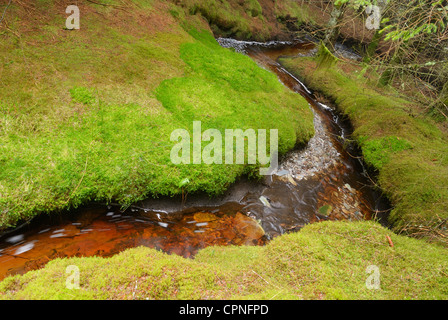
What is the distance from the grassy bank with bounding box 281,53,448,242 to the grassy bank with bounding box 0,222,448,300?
42.7 inches

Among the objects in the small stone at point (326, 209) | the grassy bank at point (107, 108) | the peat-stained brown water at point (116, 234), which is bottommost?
the small stone at point (326, 209)

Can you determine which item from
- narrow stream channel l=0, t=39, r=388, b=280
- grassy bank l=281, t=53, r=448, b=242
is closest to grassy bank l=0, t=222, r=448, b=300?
narrow stream channel l=0, t=39, r=388, b=280

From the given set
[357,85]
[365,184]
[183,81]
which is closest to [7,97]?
[183,81]

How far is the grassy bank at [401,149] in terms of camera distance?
5980 mm

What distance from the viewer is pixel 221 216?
5602mm

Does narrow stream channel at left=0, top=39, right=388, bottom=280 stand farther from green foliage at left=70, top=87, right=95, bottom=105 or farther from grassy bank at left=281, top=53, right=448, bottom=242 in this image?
green foliage at left=70, top=87, right=95, bottom=105

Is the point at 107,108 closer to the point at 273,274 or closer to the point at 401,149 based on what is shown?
the point at 273,274

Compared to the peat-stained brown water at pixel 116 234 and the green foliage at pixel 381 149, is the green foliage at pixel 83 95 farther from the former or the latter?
the green foliage at pixel 381 149

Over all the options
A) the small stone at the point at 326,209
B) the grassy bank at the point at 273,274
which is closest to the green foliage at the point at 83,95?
the grassy bank at the point at 273,274

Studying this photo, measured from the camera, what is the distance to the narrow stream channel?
4.20 meters

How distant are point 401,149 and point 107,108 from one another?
30.1 ft

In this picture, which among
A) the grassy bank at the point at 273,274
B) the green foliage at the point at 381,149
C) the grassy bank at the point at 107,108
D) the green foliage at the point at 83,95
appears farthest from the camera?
the green foliage at the point at 381,149

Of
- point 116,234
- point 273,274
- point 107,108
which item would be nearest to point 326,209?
point 273,274

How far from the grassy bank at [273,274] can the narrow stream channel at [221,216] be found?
3.06 ft
